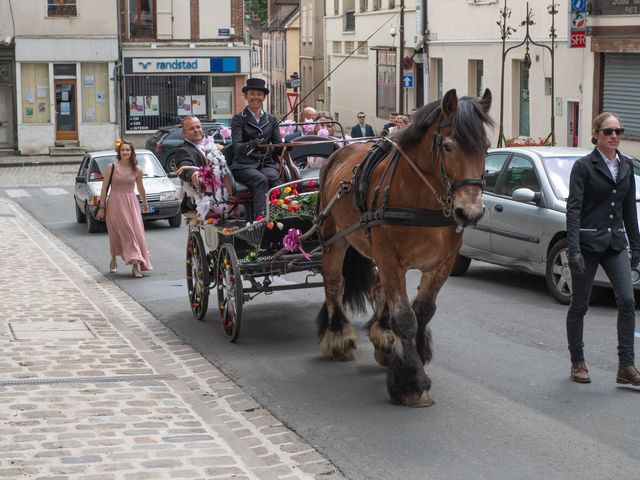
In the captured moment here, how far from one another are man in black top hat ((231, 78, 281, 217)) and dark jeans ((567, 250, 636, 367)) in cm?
342

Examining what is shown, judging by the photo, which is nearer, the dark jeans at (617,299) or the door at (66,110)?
the dark jeans at (617,299)

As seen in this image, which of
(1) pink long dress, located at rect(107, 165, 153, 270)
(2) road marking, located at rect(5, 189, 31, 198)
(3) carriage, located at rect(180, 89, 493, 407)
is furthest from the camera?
(2) road marking, located at rect(5, 189, 31, 198)

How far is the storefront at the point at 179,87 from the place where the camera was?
160 feet

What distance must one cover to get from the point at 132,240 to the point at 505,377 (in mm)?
7985

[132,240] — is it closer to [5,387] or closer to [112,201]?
[112,201]

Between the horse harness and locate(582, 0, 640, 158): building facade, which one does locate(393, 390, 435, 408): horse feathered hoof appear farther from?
locate(582, 0, 640, 158): building facade

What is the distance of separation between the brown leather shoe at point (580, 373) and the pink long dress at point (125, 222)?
816 centimetres

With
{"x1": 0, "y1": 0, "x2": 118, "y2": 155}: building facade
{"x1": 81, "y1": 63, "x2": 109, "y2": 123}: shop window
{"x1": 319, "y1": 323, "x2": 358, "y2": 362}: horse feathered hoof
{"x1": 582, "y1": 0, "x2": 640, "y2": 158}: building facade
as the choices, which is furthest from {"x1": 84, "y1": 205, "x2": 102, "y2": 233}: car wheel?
{"x1": 81, "y1": 63, "x2": 109, "y2": 123}: shop window

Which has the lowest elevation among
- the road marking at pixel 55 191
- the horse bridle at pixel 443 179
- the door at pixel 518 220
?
the road marking at pixel 55 191

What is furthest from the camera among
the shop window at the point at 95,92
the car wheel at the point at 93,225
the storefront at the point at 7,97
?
the shop window at the point at 95,92

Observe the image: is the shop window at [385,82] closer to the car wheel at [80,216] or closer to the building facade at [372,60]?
the building facade at [372,60]

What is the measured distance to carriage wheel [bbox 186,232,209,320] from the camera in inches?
456

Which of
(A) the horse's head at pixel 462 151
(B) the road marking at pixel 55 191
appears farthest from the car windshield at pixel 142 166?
(A) the horse's head at pixel 462 151

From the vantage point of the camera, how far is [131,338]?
1099 cm
